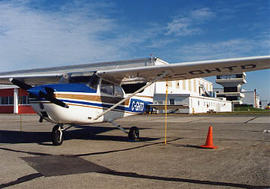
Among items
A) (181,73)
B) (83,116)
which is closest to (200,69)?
(181,73)

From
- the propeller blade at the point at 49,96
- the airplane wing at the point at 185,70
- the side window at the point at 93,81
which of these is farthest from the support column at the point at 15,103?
the propeller blade at the point at 49,96

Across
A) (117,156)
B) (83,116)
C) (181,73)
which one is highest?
(181,73)

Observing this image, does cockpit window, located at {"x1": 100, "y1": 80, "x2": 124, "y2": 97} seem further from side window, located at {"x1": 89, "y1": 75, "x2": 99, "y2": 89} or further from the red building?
the red building

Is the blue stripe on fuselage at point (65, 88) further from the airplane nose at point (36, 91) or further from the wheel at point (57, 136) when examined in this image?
the wheel at point (57, 136)

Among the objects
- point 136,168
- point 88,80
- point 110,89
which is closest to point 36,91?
point 88,80

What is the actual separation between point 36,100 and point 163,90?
3686 cm

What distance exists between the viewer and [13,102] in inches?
1763

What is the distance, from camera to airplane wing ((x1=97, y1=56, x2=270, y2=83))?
828 cm

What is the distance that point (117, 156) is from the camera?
6.57 m

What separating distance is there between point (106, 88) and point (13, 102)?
40.3 metres

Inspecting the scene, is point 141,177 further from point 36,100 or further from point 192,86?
point 192,86

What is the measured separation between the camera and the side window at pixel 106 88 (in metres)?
9.44

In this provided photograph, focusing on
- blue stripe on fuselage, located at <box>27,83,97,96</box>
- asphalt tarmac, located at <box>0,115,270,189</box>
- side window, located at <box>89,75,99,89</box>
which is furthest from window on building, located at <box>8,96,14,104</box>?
asphalt tarmac, located at <box>0,115,270,189</box>

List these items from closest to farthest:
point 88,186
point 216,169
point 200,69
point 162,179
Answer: point 88,186
point 162,179
point 216,169
point 200,69
